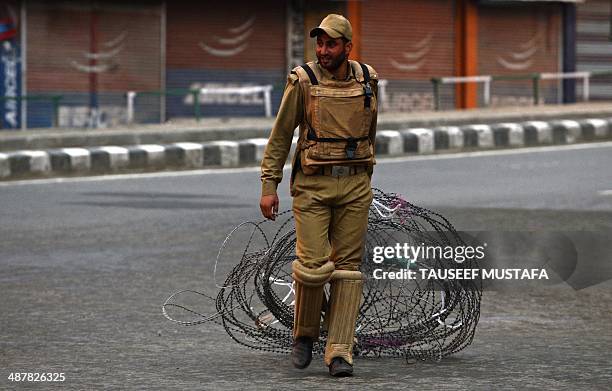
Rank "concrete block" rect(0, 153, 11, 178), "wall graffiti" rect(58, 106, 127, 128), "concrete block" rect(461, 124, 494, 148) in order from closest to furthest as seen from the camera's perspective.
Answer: "concrete block" rect(0, 153, 11, 178), "concrete block" rect(461, 124, 494, 148), "wall graffiti" rect(58, 106, 127, 128)

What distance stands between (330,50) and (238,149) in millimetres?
13171

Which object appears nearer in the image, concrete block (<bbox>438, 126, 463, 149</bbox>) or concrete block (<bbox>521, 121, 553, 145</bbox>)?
concrete block (<bbox>438, 126, 463, 149</bbox>)

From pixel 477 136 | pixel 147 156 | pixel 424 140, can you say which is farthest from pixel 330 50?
pixel 477 136

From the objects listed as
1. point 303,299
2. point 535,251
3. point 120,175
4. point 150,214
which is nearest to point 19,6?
point 120,175

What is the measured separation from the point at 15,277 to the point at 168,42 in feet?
61.1

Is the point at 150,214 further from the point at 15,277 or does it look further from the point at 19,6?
the point at 19,6

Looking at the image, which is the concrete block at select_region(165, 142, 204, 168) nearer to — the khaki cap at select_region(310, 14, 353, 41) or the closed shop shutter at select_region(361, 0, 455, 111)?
the closed shop shutter at select_region(361, 0, 455, 111)

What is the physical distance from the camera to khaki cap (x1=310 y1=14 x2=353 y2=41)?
6.69 metres

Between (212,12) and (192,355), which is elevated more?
(212,12)

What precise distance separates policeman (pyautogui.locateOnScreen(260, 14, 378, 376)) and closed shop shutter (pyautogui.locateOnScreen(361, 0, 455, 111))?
2358 cm

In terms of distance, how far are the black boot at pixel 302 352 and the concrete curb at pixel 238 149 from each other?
37.3 ft

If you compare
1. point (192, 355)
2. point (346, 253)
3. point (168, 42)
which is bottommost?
point (192, 355)

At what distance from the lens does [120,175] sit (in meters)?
18.3

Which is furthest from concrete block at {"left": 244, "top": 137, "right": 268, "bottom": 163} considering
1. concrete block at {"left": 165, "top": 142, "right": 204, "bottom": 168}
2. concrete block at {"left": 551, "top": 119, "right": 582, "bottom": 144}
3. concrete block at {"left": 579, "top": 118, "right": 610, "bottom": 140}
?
concrete block at {"left": 579, "top": 118, "right": 610, "bottom": 140}
